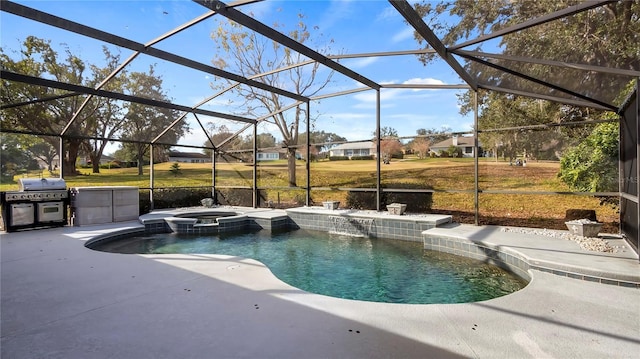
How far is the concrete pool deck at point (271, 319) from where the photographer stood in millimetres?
2234

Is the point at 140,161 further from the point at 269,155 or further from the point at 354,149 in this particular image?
the point at 354,149

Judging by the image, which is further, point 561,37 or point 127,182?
point 127,182

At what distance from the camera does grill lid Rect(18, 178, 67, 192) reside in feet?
24.0

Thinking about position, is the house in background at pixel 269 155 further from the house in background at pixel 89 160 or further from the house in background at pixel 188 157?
the house in background at pixel 89 160

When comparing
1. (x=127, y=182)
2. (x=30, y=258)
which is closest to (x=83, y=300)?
(x=30, y=258)

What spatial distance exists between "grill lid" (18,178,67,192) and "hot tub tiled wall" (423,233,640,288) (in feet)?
28.8

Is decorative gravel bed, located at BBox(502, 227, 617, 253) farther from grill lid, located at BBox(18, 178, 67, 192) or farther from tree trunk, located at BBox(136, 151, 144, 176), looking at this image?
tree trunk, located at BBox(136, 151, 144, 176)

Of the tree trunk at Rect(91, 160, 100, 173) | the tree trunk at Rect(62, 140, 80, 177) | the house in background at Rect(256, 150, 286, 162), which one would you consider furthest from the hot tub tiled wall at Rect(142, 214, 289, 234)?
the tree trunk at Rect(91, 160, 100, 173)

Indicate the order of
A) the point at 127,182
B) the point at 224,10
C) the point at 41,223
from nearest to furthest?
1. the point at 224,10
2. the point at 41,223
3. the point at 127,182

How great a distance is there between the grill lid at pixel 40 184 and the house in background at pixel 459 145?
31.9 feet

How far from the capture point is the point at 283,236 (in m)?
7.95

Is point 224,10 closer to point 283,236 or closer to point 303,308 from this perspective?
point 303,308

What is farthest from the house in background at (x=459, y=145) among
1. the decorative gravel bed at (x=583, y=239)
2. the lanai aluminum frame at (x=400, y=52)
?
the decorative gravel bed at (x=583, y=239)

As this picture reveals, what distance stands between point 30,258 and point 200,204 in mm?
7185
